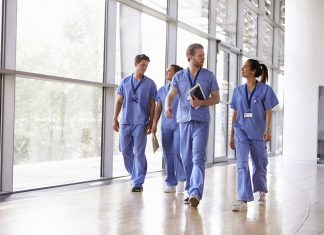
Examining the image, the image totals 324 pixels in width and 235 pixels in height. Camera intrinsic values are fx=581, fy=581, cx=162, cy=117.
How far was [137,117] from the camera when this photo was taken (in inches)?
242

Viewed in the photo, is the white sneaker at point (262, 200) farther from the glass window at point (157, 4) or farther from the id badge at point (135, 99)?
the glass window at point (157, 4)

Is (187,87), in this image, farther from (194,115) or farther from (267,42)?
(267,42)

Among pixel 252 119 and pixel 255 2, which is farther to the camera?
pixel 255 2

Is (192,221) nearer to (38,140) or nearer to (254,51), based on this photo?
(38,140)

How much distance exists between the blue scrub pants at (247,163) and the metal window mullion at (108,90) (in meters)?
2.87

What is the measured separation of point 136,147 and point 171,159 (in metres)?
0.41

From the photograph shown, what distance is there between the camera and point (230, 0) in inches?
506

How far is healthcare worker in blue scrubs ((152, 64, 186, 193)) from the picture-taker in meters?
6.12

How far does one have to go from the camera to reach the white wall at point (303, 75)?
11.7 metres

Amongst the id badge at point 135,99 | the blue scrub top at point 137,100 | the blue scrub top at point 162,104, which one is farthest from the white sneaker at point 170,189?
the id badge at point 135,99

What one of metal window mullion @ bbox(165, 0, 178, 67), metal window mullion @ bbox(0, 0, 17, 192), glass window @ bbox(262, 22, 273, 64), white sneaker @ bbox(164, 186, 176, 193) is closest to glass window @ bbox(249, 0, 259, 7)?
glass window @ bbox(262, 22, 273, 64)

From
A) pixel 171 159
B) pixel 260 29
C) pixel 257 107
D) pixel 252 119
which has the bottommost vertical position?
pixel 171 159

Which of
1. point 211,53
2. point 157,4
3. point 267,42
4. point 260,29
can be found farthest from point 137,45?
point 267,42

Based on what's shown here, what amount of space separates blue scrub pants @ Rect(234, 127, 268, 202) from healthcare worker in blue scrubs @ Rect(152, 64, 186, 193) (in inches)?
41.7
